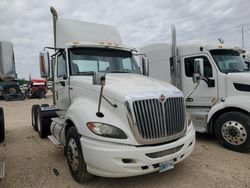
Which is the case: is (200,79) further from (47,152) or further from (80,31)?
(47,152)

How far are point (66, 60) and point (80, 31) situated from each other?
4.51 feet

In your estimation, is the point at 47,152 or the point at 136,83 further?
the point at 47,152

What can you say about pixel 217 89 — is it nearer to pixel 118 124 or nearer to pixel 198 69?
pixel 198 69

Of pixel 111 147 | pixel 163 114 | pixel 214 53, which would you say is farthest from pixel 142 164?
pixel 214 53

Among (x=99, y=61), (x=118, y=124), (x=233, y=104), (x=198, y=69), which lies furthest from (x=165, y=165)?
(x=198, y=69)

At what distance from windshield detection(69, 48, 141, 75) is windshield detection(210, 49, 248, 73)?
2.36 metres

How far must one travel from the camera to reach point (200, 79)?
6688 millimetres

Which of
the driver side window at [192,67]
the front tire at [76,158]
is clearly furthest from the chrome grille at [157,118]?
the driver side window at [192,67]

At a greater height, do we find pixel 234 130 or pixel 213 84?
pixel 213 84

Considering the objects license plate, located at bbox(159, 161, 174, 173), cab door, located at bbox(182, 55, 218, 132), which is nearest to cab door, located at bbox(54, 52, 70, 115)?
license plate, located at bbox(159, 161, 174, 173)

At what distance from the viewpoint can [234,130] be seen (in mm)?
5887

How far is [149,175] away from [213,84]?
3315mm

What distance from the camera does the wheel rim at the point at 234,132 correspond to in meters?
5.75

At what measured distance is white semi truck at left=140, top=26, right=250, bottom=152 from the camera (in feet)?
19.3
